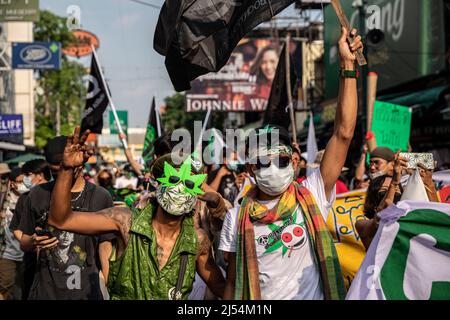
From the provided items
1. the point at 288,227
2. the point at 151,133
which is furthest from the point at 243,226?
the point at 151,133

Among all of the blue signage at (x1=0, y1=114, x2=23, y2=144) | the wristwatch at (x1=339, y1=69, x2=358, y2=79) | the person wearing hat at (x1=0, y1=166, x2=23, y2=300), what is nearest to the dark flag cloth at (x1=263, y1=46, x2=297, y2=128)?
the person wearing hat at (x1=0, y1=166, x2=23, y2=300)

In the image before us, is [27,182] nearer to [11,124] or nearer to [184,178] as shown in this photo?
[184,178]

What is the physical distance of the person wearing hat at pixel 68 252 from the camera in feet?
16.6

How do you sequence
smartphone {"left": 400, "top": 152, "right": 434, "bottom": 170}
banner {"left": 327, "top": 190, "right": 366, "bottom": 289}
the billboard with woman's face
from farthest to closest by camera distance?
the billboard with woman's face < banner {"left": 327, "top": 190, "right": 366, "bottom": 289} < smartphone {"left": 400, "top": 152, "right": 434, "bottom": 170}

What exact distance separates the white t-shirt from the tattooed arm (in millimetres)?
400

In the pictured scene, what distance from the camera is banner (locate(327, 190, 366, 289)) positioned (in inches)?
214

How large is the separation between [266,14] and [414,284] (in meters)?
1.95

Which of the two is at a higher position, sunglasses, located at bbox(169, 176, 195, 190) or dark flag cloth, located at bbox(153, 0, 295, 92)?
dark flag cloth, located at bbox(153, 0, 295, 92)

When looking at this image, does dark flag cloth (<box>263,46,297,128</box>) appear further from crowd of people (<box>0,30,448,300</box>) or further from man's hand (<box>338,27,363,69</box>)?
man's hand (<box>338,27,363,69</box>)

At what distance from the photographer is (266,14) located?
4617 mm

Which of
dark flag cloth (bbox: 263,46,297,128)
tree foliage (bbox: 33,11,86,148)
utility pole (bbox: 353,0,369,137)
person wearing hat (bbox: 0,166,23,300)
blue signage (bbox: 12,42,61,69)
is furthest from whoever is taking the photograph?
tree foliage (bbox: 33,11,86,148)
